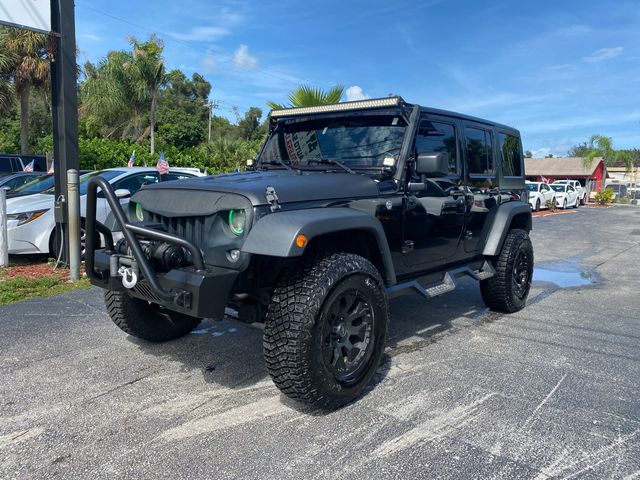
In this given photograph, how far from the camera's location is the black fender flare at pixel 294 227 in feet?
9.78

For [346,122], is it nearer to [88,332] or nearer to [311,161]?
[311,161]

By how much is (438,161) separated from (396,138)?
44 cm

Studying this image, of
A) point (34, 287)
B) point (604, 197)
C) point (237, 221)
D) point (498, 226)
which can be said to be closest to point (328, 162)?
point (237, 221)

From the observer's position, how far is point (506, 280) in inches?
217

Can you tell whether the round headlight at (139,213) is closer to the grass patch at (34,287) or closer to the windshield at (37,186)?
the grass patch at (34,287)

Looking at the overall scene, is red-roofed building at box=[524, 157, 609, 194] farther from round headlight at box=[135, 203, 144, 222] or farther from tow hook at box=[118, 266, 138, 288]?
tow hook at box=[118, 266, 138, 288]

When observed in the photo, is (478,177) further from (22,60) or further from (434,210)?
(22,60)

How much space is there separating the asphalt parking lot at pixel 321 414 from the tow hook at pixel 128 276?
2.68 feet

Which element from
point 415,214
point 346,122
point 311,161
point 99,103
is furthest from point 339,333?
point 99,103

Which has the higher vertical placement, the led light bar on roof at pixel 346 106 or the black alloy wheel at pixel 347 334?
the led light bar on roof at pixel 346 106

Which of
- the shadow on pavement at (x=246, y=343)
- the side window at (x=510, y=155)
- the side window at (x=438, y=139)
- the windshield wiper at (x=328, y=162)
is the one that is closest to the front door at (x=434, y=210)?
the side window at (x=438, y=139)

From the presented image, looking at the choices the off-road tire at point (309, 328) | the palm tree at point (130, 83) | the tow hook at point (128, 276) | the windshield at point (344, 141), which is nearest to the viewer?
the off-road tire at point (309, 328)

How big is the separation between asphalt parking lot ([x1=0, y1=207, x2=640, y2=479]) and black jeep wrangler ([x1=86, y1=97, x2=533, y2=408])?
0.34 m

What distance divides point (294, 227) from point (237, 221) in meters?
0.43
